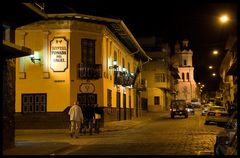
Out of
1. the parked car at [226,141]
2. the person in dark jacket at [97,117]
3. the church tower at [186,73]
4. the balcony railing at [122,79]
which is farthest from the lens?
the church tower at [186,73]

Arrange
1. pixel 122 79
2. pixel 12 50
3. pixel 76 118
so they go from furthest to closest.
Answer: pixel 122 79
pixel 76 118
pixel 12 50

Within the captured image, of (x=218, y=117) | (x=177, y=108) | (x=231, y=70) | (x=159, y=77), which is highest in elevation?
(x=159, y=77)

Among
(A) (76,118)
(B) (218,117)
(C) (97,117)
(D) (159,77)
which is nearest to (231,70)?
(B) (218,117)

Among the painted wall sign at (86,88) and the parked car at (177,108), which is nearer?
the painted wall sign at (86,88)

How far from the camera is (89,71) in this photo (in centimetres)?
3241

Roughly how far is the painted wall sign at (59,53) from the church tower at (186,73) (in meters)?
105

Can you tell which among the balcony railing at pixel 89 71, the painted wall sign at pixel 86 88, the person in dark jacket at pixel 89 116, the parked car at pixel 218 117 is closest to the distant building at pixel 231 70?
the parked car at pixel 218 117

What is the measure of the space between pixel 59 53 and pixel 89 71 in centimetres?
242

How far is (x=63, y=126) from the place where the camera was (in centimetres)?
3136

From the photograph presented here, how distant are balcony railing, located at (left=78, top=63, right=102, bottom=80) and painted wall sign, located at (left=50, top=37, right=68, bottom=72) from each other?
1.10 metres

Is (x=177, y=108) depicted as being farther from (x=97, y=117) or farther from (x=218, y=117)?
(x=97, y=117)

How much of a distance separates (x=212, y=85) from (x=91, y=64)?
118 m

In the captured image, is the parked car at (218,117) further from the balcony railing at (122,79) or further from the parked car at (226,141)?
the parked car at (226,141)

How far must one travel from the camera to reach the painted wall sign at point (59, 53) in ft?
104
